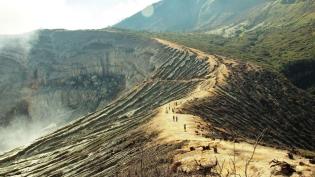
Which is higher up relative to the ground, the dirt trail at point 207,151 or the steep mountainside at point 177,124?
the dirt trail at point 207,151

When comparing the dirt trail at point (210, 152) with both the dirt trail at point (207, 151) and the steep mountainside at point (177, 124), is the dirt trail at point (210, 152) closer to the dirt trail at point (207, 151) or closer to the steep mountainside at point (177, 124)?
the dirt trail at point (207, 151)

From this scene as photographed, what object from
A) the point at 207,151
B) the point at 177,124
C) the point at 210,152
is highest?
the point at 210,152

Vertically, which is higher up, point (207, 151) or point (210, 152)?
point (210, 152)

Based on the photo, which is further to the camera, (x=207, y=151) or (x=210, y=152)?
(x=207, y=151)

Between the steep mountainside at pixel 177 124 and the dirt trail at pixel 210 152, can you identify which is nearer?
the dirt trail at pixel 210 152

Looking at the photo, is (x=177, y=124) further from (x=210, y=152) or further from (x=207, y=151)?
(x=210, y=152)

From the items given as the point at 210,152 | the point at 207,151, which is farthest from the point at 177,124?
the point at 210,152

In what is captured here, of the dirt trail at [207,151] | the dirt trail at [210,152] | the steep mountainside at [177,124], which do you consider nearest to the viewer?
the dirt trail at [207,151]

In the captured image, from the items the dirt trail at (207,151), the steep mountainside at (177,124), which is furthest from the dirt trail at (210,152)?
the steep mountainside at (177,124)

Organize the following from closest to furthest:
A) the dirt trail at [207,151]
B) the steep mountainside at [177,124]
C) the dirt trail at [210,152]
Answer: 1. the dirt trail at [207,151]
2. the dirt trail at [210,152]
3. the steep mountainside at [177,124]
